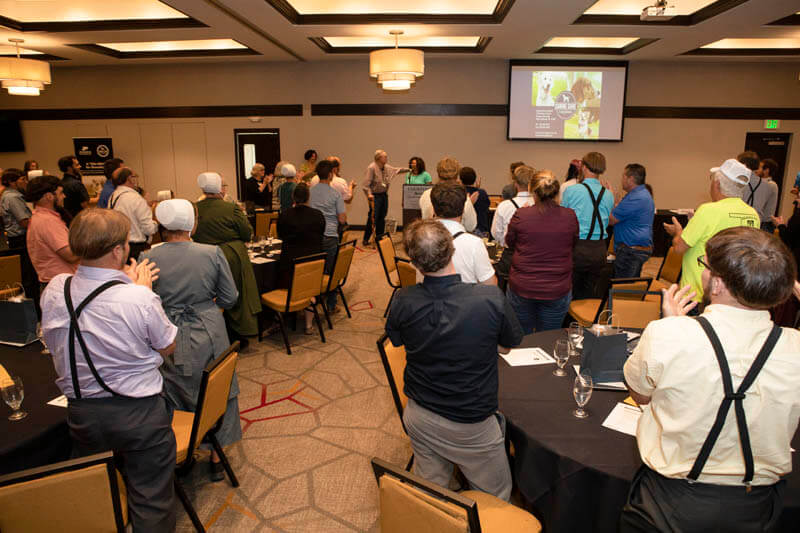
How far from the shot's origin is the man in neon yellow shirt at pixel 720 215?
10.4 feet

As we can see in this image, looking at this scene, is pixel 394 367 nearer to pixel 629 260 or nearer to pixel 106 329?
pixel 106 329

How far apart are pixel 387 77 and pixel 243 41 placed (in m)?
2.97

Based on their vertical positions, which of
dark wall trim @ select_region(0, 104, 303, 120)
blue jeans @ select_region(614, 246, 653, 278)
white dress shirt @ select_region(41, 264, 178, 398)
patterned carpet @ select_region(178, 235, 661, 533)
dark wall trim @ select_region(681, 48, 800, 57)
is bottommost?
patterned carpet @ select_region(178, 235, 661, 533)

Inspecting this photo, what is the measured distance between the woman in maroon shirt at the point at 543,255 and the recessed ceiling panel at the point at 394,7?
15.8 feet

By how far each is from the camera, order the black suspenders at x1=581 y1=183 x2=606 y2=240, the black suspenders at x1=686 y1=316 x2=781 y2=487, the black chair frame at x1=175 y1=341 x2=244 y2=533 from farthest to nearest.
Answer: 1. the black suspenders at x1=581 y1=183 x2=606 y2=240
2. the black chair frame at x1=175 y1=341 x2=244 y2=533
3. the black suspenders at x1=686 y1=316 x2=781 y2=487

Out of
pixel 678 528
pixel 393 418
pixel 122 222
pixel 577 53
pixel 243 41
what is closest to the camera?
pixel 678 528

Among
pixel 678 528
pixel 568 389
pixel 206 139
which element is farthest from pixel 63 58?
pixel 678 528

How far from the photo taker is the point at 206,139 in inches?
445

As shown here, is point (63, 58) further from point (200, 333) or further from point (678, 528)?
point (678, 528)

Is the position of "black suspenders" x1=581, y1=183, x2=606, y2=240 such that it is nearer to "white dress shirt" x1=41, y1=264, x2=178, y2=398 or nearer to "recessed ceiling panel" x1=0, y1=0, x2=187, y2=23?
"white dress shirt" x1=41, y1=264, x2=178, y2=398

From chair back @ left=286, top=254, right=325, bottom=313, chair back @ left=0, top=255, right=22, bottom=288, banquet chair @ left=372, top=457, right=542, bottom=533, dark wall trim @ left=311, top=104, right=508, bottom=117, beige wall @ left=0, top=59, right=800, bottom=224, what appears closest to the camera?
banquet chair @ left=372, top=457, right=542, bottom=533

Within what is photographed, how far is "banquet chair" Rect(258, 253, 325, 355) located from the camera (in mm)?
4633

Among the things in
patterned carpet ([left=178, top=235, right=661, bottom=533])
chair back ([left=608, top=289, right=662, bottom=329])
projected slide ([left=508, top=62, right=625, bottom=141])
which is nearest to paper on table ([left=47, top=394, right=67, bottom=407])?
patterned carpet ([left=178, top=235, right=661, bottom=533])

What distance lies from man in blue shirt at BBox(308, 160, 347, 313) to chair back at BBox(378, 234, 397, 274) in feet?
1.87
